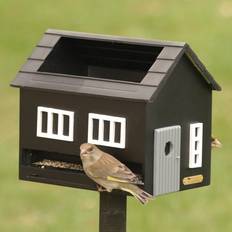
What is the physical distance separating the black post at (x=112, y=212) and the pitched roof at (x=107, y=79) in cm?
47

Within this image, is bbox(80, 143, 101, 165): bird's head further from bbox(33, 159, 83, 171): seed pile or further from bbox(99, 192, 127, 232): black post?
bbox(33, 159, 83, 171): seed pile

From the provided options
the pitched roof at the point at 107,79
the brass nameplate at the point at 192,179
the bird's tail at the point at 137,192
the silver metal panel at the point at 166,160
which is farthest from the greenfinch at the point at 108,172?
the brass nameplate at the point at 192,179

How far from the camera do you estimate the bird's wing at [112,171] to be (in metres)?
7.18

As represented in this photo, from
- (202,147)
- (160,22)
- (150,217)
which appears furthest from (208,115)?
(160,22)

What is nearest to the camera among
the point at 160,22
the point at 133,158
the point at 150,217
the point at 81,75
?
the point at 133,158

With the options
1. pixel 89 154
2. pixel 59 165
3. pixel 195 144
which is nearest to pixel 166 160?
pixel 195 144

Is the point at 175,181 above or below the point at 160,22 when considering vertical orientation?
below

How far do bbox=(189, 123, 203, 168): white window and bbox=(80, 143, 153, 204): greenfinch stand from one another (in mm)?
393

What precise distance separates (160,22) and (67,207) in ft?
15.1

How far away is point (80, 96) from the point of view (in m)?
7.40

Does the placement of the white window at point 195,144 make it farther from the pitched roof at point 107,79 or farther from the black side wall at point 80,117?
the black side wall at point 80,117

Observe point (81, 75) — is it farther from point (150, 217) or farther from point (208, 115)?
point (150, 217)

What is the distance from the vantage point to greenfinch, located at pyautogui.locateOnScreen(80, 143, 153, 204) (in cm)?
718

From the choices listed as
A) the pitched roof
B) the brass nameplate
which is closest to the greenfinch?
the pitched roof
